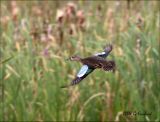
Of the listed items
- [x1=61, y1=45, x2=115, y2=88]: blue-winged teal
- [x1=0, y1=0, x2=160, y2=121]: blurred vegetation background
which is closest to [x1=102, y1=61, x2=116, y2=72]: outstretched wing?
[x1=61, y1=45, x2=115, y2=88]: blue-winged teal

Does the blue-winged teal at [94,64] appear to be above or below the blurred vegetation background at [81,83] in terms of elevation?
above

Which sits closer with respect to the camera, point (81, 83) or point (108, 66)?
point (108, 66)

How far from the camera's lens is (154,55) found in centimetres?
263

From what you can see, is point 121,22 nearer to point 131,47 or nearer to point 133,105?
point 131,47

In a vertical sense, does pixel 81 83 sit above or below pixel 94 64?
below

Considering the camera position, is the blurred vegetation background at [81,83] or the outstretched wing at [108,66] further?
the blurred vegetation background at [81,83]

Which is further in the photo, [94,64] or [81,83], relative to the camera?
[81,83]

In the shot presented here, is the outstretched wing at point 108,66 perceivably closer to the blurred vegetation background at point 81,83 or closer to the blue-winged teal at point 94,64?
the blue-winged teal at point 94,64

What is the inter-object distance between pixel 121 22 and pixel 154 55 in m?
0.90

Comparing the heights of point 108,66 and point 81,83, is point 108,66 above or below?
above

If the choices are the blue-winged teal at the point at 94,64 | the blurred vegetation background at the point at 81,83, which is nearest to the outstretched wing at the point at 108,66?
the blue-winged teal at the point at 94,64

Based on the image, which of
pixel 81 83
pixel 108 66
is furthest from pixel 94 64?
pixel 81 83

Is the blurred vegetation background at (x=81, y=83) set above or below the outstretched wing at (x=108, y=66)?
below

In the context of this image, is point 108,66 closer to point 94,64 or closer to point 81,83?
point 94,64
